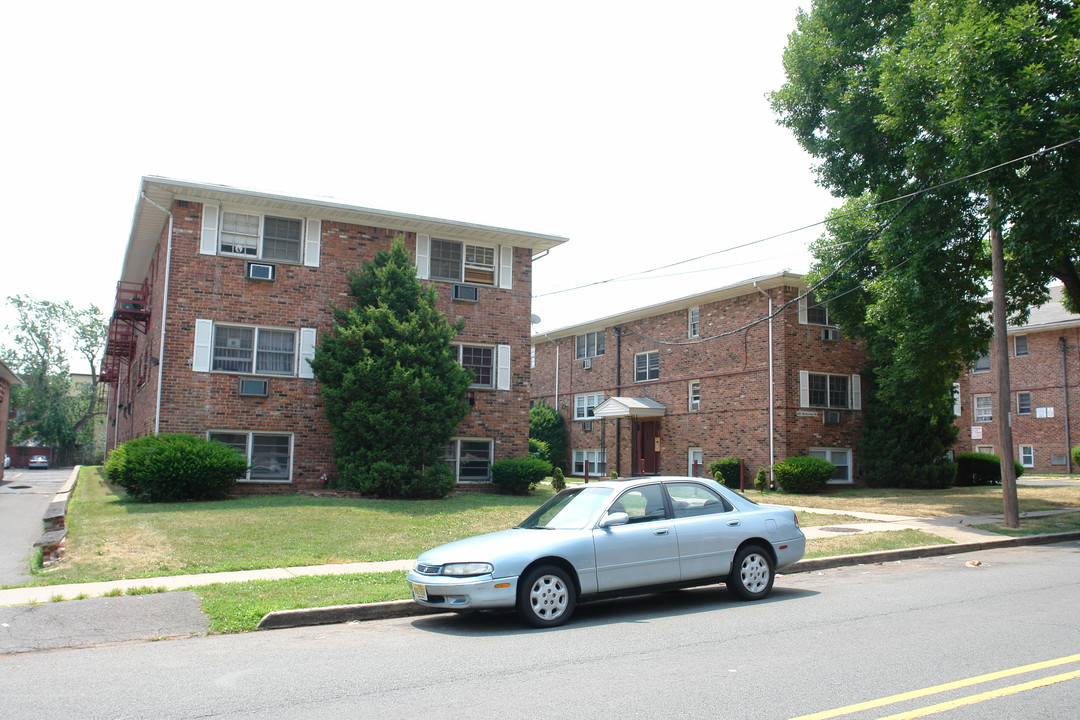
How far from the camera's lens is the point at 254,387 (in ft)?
67.5

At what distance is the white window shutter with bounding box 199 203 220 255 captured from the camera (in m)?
20.4

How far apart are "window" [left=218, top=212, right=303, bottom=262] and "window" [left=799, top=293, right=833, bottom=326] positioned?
1548 centimetres

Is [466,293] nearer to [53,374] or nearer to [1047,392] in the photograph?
[1047,392]

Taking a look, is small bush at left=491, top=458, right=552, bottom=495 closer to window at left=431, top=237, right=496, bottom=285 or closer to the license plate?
window at left=431, top=237, right=496, bottom=285

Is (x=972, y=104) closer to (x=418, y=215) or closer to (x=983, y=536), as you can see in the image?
(x=983, y=536)

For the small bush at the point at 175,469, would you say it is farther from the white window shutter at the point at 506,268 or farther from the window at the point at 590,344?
the window at the point at 590,344

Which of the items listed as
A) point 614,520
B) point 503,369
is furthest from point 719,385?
point 614,520

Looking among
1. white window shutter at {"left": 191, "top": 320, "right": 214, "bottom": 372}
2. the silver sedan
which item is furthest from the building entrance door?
the silver sedan

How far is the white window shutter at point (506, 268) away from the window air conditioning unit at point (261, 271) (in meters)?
6.16

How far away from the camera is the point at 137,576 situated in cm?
1020

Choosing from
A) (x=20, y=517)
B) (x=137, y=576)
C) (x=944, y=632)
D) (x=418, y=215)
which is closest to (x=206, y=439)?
(x=20, y=517)

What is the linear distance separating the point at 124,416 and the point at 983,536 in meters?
26.8

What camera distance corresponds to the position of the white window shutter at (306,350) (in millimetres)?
21156

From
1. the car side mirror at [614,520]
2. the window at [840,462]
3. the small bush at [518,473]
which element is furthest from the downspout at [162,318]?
the window at [840,462]
